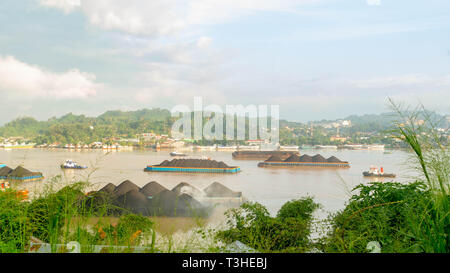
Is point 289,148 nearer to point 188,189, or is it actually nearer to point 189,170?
point 189,170

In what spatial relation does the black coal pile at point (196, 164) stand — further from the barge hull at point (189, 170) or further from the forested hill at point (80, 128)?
the forested hill at point (80, 128)

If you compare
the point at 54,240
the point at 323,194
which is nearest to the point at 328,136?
the point at 323,194

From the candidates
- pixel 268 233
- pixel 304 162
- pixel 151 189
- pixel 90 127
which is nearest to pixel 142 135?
pixel 90 127

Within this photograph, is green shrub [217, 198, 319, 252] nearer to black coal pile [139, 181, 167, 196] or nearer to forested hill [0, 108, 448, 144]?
black coal pile [139, 181, 167, 196]

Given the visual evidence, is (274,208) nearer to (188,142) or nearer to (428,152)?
(428,152)

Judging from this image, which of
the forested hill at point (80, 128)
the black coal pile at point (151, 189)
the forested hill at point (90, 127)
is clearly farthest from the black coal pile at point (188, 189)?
the forested hill at point (80, 128)

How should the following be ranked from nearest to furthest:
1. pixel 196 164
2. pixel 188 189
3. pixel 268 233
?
→ pixel 268 233
pixel 188 189
pixel 196 164
